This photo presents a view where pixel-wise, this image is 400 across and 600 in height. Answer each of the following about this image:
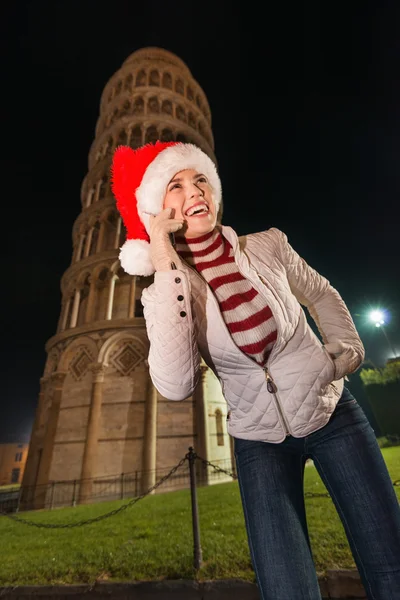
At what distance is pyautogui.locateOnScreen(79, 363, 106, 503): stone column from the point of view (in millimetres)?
9758

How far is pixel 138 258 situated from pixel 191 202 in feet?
1.67

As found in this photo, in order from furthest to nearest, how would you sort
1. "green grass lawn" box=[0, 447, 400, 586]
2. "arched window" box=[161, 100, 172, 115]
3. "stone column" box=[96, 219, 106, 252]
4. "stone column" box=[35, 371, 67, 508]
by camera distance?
"arched window" box=[161, 100, 172, 115] < "stone column" box=[96, 219, 106, 252] < "stone column" box=[35, 371, 67, 508] < "green grass lawn" box=[0, 447, 400, 586]

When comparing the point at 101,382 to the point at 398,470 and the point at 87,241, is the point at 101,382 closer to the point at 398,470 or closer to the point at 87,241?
the point at 87,241

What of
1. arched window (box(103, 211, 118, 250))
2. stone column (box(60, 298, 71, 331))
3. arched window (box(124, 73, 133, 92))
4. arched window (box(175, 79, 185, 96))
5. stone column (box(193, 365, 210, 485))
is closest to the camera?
stone column (box(193, 365, 210, 485))

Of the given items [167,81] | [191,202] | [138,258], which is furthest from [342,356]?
[167,81]

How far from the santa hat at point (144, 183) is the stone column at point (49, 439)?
12365 mm

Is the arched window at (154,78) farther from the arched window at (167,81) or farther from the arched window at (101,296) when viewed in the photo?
the arched window at (101,296)

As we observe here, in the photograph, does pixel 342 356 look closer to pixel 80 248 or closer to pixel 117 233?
pixel 117 233

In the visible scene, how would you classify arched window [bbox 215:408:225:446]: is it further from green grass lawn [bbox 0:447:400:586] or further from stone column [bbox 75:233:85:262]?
stone column [bbox 75:233:85:262]

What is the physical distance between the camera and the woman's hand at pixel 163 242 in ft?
4.74

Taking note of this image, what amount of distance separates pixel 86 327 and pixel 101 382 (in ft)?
9.22

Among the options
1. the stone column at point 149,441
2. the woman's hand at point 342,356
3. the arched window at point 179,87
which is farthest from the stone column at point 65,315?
the arched window at point 179,87

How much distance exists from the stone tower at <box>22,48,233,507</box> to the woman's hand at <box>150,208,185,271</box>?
34.5ft

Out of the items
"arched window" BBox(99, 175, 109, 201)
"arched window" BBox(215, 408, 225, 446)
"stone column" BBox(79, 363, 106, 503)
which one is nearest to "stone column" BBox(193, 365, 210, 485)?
"arched window" BBox(215, 408, 225, 446)
